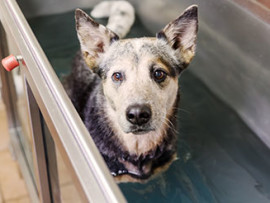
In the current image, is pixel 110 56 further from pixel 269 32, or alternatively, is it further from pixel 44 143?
pixel 269 32

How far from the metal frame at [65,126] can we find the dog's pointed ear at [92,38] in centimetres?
23

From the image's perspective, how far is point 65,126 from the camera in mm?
933

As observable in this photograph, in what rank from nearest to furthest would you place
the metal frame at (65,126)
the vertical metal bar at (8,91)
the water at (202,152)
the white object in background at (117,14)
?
the metal frame at (65,126) → the vertical metal bar at (8,91) → the water at (202,152) → the white object in background at (117,14)

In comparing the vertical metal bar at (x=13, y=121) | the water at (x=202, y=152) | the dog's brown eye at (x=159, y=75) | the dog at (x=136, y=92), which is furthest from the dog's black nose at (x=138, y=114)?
the vertical metal bar at (x=13, y=121)

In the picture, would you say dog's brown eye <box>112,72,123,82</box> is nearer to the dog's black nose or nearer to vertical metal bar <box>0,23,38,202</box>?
the dog's black nose

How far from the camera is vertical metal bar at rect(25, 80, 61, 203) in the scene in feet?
3.99

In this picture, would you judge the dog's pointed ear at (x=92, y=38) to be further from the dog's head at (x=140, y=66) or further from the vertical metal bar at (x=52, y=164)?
the vertical metal bar at (x=52, y=164)

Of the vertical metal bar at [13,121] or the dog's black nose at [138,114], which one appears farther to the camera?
the vertical metal bar at [13,121]

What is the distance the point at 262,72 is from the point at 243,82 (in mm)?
150

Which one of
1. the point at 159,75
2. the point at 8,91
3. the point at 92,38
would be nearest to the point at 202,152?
the point at 159,75

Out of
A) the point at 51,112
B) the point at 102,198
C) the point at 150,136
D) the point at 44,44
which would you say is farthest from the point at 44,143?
the point at 44,44

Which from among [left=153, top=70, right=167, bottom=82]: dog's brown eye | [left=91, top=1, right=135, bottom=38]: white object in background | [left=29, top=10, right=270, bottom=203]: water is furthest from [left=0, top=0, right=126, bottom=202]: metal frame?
[left=91, top=1, right=135, bottom=38]: white object in background

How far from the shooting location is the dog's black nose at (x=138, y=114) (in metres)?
1.22

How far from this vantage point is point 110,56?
1429 mm
